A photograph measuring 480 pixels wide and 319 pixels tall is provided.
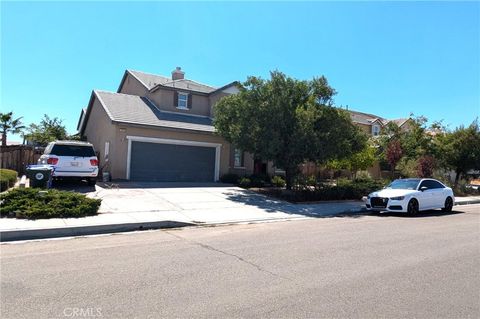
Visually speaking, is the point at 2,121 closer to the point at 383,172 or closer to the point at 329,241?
the point at 383,172

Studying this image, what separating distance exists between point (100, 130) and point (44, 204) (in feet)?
44.5

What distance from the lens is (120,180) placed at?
20.2 m

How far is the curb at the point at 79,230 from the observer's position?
865cm

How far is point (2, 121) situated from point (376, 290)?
44.2 m

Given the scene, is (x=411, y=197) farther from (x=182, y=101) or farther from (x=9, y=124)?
(x=9, y=124)

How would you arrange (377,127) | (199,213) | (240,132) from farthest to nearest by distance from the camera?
(377,127) < (240,132) < (199,213)

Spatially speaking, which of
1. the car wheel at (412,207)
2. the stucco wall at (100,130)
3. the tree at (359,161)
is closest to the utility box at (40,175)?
the stucco wall at (100,130)

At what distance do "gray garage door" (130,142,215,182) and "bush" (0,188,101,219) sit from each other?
355 inches

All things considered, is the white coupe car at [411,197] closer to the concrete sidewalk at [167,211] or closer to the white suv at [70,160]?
the concrete sidewalk at [167,211]

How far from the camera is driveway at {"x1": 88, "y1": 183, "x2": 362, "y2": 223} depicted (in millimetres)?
12711

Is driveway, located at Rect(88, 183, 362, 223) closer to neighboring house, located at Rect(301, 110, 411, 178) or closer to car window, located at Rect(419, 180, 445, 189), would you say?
car window, located at Rect(419, 180, 445, 189)

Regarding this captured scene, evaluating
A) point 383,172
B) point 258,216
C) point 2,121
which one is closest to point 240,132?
point 258,216

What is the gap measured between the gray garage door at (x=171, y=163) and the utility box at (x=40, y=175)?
6842mm

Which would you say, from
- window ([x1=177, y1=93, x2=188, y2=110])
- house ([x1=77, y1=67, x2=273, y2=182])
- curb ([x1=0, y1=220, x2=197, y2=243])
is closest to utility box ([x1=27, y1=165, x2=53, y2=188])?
curb ([x1=0, y1=220, x2=197, y2=243])
